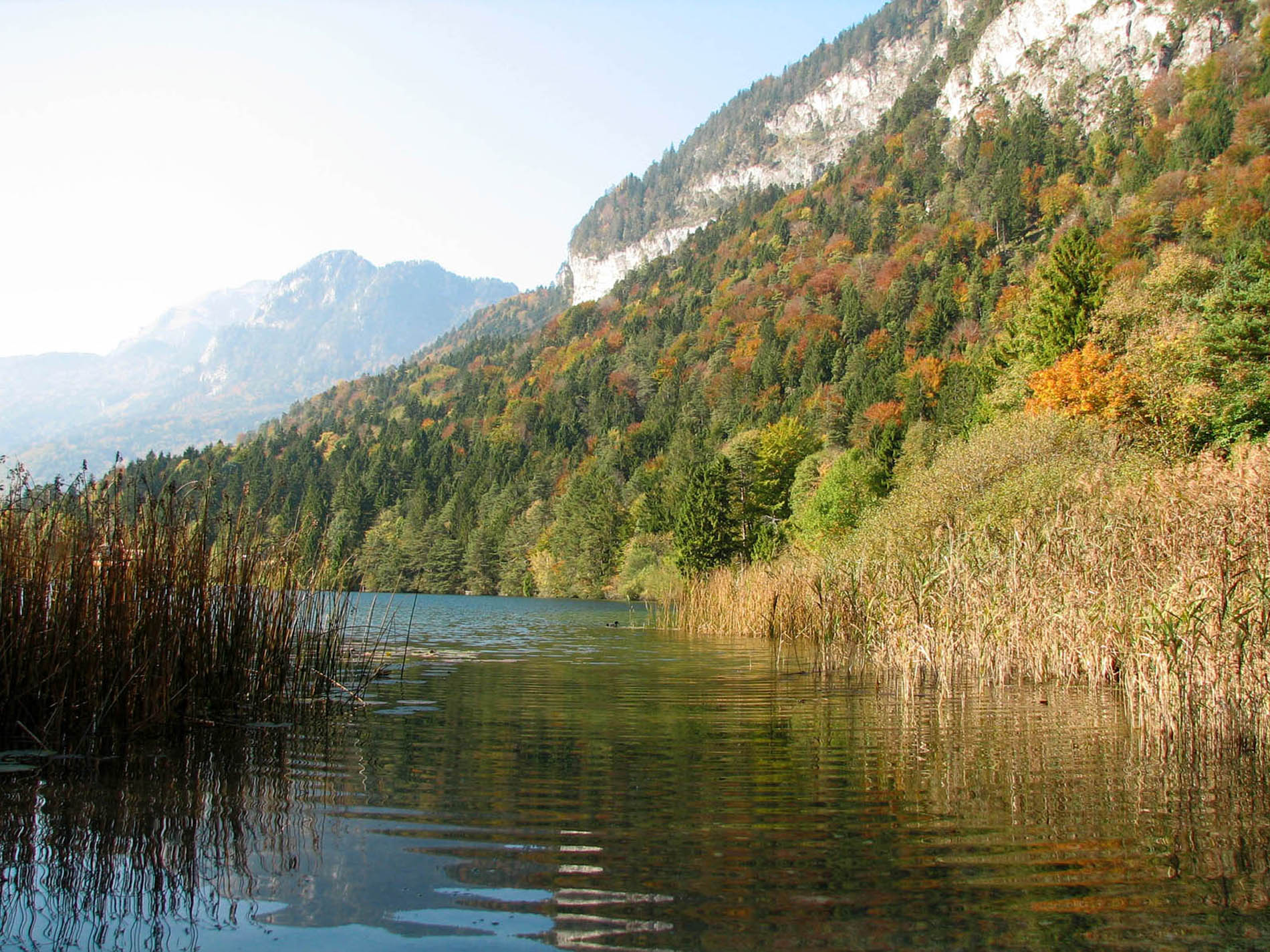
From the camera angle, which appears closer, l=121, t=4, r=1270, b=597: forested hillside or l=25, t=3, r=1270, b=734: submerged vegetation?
l=25, t=3, r=1270, b=734: submerged vegetation

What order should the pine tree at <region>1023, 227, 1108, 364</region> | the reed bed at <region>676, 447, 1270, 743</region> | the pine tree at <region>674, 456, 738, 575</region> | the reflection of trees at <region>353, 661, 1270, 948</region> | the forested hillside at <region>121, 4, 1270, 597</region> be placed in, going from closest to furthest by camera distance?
the reflection of trees at <region>353, 661, 1270, 948</region>, the reed bed at <region>676, 447, 1270, 743</region>, the forested hillside at <region>121, 4, 1270, 597</region>, the pine tree at <region>1023, 227, 1108, 364</region>, the pine tree at <region>674, 456, 738, 575</region>

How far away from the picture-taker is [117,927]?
368 cm

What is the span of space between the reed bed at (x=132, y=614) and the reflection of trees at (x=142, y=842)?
1.80ft

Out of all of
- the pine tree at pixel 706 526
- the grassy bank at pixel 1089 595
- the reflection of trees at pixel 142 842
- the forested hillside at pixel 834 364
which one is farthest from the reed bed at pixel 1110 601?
the pine tree at pixel 706 526

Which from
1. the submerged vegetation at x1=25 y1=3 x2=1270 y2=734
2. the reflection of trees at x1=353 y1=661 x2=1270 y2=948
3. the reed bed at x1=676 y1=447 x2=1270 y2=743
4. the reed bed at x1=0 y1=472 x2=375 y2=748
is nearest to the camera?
the reflection of trees at x1=353 y1=661 x2=1270 y2=948

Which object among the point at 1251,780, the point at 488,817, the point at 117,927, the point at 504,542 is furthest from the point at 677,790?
the point at 504,542

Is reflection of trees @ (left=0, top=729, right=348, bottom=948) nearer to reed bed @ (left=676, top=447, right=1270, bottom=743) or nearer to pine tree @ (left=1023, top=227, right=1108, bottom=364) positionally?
reed bed @ (left=676, top=447, right=1270, bottom=743)

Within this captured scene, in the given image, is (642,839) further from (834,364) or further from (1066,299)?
(834,364)

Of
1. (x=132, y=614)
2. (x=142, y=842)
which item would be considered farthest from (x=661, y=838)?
(x=132, y=614)

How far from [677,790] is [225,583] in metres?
4.86

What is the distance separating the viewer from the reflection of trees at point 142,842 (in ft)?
12.3

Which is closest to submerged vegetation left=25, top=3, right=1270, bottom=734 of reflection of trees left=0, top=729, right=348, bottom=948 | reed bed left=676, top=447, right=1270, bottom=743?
reed bed left=676, top=447, right=1270, bottom=743

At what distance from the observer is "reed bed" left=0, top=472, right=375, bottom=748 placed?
663 cm

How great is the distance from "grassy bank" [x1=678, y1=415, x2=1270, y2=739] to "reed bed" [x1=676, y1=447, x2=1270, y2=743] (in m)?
0.02
